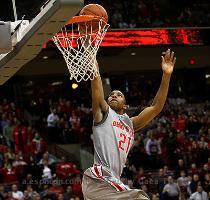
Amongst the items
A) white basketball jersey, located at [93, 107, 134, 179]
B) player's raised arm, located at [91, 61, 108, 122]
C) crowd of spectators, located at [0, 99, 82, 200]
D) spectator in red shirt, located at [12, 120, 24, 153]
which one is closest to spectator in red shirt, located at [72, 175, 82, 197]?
crowd of spectators, located at [0, 99, 82, 200]

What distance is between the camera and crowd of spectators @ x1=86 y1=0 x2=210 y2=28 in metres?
23.9

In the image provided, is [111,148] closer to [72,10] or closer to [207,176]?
[72,10]

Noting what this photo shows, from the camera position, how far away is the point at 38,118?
21.4 metres

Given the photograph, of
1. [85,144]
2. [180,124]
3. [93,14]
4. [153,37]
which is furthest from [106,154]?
[153,37]

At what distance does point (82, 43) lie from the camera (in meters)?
6.04

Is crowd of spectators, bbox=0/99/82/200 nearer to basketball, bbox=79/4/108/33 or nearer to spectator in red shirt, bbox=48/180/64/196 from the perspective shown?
spectator in red shirt, bbox=48/180/64/196

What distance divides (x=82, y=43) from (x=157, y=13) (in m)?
19.4

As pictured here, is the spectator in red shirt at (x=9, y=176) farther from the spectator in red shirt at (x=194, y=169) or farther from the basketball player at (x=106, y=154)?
the basketball player at (x=106, y=154)

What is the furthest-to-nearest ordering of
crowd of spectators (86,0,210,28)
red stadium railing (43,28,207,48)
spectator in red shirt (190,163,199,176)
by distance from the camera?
crowd of spectators (86,0,210,28) → red stadium railing (43,28,207,48) → spectator in red shirt (190,163,199,176)

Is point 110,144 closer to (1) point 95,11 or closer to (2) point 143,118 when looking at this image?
(2) point 143,118

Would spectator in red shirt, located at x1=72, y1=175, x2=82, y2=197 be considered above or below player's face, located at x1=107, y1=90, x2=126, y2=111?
below

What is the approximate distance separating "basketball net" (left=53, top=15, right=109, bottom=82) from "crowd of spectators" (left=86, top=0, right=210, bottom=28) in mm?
16854

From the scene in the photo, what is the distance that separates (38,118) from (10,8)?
589 inches

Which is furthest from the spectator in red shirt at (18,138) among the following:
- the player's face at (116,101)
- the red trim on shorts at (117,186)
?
the red trim on shorts at (117,186)
